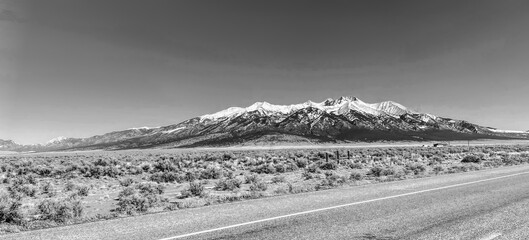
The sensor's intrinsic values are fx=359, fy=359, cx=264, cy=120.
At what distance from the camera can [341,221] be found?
7.89 metres

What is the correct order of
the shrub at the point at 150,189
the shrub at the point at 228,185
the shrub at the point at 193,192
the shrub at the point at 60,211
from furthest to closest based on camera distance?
the shrub at the point at 228,185, the shrub at the point at 150,189, the shrub at the point at 193,192, the shrub at the point at 60,211

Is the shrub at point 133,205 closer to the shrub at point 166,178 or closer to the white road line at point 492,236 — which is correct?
the white road line at point 492,236

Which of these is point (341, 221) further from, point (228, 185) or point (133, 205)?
point (228, 185)

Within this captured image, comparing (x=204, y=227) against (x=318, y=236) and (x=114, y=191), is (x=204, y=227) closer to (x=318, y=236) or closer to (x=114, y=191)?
(x=318, y=236)

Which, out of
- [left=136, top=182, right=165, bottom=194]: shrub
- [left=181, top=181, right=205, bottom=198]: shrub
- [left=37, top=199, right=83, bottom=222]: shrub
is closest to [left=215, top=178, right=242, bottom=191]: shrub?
[left=181, top=181, right=205, bottom=198]: shrub

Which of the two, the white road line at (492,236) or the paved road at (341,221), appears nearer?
the white road line at (492,236)

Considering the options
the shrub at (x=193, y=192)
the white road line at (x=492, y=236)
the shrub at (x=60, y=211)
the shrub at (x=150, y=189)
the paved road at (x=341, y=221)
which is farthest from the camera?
the shrub at (x=150, y=189)

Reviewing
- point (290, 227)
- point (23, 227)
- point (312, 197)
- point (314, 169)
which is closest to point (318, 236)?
point (290, 227)

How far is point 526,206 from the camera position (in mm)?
9219

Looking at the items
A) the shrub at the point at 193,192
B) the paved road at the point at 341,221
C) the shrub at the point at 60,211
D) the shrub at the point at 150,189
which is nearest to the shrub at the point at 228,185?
the shrub at the point at 193,192

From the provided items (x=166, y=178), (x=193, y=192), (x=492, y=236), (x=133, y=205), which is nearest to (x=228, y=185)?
(x=193, y=192)

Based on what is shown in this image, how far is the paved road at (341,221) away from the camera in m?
6.85

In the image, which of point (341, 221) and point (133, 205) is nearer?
point (341, 221)

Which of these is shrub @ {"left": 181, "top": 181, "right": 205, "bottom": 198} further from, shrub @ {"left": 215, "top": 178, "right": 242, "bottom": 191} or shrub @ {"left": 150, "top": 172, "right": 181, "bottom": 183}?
shrub @ {"left": 150, "top": 172, "right": 181, "bottom": 183}
